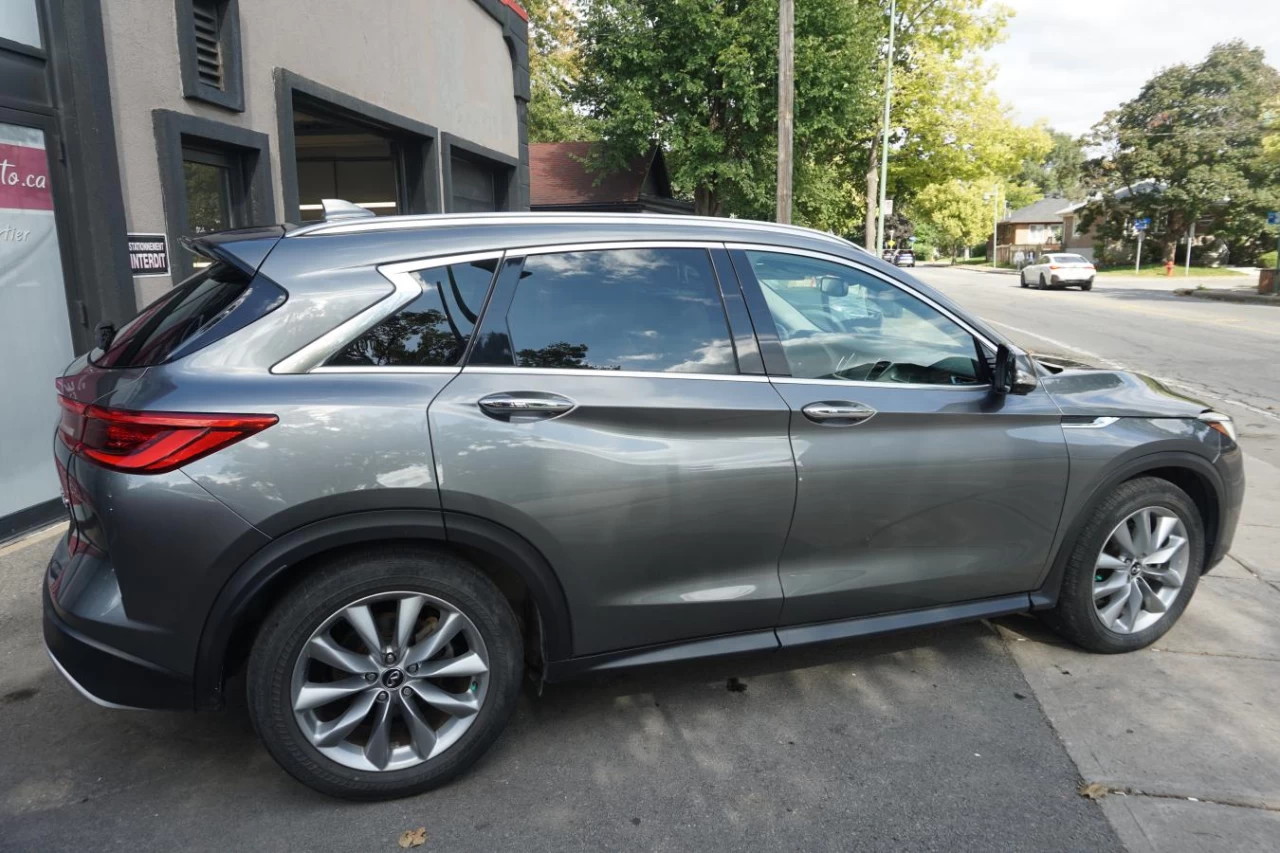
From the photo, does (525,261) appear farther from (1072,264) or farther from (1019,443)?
(1072,264)

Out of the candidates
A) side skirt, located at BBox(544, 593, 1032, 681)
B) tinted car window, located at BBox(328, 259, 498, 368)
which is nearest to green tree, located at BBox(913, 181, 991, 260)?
side skirt, located at BBox(544, 593, 1032, 681)

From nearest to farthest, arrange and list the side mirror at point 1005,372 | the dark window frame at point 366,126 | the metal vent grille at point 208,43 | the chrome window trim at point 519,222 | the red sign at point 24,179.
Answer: the chrome window trim at point 519,222 → the side mirror at point 1005,372 → the red sign at point 24,179 → the metal vent grille at point 208,43 → the dark window frame at point 366,126

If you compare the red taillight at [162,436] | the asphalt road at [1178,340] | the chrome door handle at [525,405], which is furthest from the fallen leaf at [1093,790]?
the asphalt road at [1178,340]

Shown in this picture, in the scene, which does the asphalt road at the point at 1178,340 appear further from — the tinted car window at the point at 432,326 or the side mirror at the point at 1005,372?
the tinted car window at the point at 432,326

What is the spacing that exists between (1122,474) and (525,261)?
8.10 ft

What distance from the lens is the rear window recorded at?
2.59 meters

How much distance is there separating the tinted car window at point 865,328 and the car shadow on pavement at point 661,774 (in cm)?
115

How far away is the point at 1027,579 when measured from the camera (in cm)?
346

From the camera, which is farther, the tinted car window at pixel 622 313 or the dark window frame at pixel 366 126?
the dark window frame at pixel 366 126

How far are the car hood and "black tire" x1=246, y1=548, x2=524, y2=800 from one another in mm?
2300

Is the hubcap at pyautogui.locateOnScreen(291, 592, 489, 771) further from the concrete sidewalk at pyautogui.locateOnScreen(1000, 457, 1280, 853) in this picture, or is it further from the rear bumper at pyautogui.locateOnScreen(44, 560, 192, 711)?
the concrete sidewalk at pyautogui.locateOnScreen(1000, 457, 1280, 853)

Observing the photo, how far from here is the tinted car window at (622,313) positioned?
2840 millimetres

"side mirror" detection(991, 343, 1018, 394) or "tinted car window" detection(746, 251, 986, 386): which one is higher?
"tinted car window" detection(746, 251, 986, 386)

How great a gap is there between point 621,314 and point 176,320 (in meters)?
1.39
